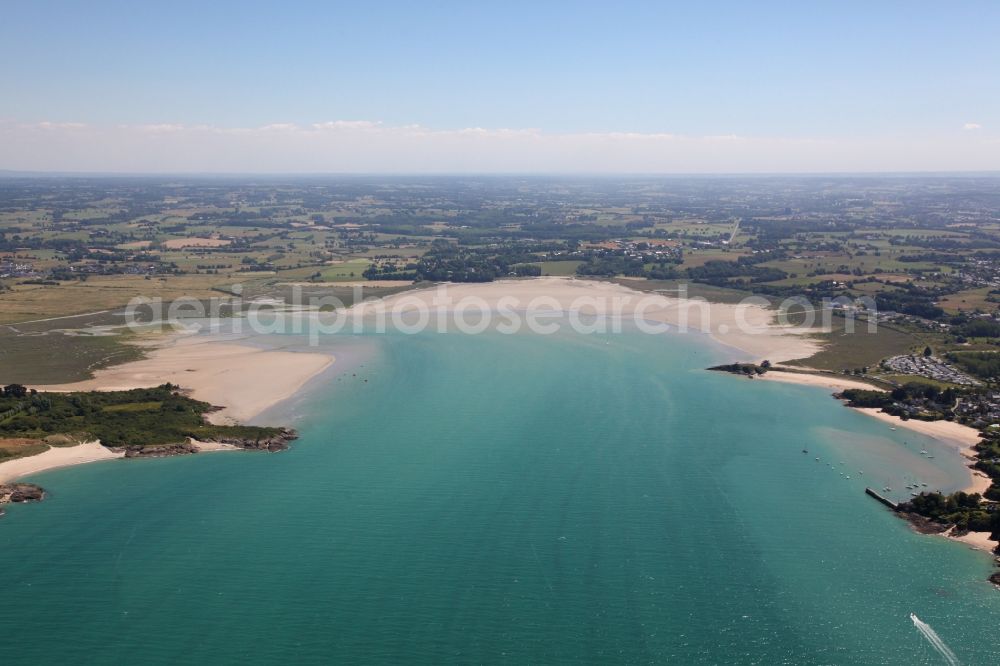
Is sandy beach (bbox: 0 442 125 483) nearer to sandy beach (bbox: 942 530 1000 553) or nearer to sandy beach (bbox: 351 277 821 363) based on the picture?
sandy beach (bbox: 942 530 1000 553)

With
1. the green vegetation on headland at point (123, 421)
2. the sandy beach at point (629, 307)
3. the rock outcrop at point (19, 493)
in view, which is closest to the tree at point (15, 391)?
the green vegetation on headland at point (123, 421)

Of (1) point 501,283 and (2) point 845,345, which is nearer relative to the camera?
(2) point 845,345

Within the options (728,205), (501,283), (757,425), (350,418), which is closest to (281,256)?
(501,283)

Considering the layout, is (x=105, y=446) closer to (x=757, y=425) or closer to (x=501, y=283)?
(x=757, y=425)

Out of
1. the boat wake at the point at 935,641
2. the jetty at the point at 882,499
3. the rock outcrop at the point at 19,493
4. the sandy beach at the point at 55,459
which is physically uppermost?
the sandy beach at the point at 55,459

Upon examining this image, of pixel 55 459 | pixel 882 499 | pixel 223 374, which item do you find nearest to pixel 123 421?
pixel 55 459

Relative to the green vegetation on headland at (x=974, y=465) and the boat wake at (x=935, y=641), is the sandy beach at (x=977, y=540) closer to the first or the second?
the green vegetation on headland at (x=974, y=465)
